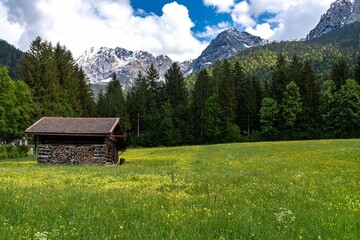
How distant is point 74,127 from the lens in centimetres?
3744

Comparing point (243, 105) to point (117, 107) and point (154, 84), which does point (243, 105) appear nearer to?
point (154, 84)

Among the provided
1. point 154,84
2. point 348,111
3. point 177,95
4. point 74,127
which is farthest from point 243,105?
point 74,127

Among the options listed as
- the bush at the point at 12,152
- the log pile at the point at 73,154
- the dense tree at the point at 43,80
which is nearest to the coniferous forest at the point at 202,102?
the dense tree at the point at 43,80

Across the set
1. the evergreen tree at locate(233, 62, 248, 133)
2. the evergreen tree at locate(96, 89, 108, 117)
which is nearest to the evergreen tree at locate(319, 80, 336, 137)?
the evergreen tree at locate(233, 62, 248, 133)

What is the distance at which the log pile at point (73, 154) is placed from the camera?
37216mm

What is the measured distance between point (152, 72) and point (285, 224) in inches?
3630

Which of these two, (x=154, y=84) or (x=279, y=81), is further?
(x=154, y=84)

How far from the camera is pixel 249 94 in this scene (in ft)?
275

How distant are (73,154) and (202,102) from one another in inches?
2072

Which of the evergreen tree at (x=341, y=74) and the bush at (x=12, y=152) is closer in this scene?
the bush at (x=12, y=152)

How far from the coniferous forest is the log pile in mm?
20973

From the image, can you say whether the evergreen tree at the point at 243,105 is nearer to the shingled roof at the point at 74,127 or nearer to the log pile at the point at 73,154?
the shingled roof at the point at 74,127

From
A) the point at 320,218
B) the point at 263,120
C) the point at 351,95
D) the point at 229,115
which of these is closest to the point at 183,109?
the point at 229,115

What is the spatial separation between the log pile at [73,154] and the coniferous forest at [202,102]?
68.8 ft
